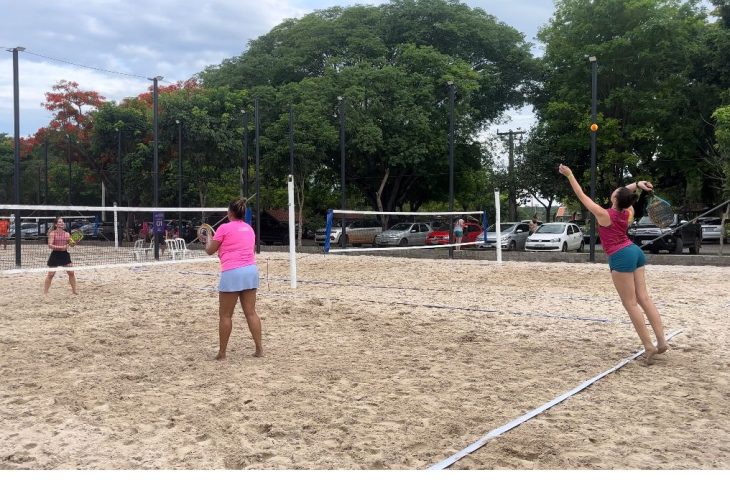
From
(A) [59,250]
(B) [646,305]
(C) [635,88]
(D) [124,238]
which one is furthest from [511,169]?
(B) [646,305]

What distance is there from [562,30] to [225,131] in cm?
1701

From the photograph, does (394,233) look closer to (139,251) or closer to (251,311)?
(139,251)

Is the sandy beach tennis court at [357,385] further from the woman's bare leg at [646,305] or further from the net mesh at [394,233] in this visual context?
the net mesh at [394,233]

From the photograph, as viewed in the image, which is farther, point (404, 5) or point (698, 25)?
point (404, 5)

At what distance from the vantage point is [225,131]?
31.8m

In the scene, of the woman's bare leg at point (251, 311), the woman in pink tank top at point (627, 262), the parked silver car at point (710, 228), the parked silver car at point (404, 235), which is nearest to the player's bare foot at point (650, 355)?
the woman in pink tank top at point (627, 262)

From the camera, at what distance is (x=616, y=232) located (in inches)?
232

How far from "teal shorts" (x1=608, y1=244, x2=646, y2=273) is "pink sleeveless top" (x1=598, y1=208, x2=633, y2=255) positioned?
5cm

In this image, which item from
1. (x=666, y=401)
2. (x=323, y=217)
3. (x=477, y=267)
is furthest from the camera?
(x=323, y=217)

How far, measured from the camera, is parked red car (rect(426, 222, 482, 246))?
27188 mm

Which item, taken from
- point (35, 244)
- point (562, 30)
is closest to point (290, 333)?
point (35, 244)

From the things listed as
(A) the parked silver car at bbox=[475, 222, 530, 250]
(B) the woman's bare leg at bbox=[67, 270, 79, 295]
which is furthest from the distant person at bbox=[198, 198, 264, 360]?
(A) the parked silver car at bbox=[475, 222, 530, 250]

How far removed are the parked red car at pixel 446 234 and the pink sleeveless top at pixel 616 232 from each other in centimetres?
2055

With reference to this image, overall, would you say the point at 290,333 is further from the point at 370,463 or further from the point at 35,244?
the point at 35,244
